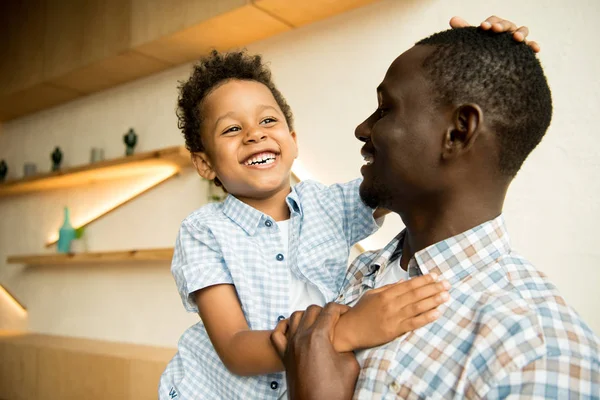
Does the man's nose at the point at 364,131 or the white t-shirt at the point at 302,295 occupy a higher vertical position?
the man's nose at the point at 364,131

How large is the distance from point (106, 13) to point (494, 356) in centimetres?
354

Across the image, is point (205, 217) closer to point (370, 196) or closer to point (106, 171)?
point (370, 196)

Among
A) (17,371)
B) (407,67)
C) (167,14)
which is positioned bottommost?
(17,371)

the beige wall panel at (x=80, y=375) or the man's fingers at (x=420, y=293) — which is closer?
the man's fingers at (x=420, y=293)

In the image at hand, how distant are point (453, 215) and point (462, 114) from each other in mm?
177

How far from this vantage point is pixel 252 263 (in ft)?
4.10

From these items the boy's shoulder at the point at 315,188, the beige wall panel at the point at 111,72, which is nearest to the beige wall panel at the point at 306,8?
the beige wall panel at the point at 111,72

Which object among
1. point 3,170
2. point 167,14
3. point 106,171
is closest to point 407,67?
point 167,14

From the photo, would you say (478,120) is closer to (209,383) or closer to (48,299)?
(209,383)

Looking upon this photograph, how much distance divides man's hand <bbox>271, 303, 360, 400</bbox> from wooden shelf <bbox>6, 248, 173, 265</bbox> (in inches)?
94.2

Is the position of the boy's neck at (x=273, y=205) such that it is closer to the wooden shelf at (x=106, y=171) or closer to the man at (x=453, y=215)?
the man at (x=453, y=215)

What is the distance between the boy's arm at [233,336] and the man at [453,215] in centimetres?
7

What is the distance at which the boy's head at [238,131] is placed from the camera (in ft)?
4.39

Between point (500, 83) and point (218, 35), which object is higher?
point (218, 35)
